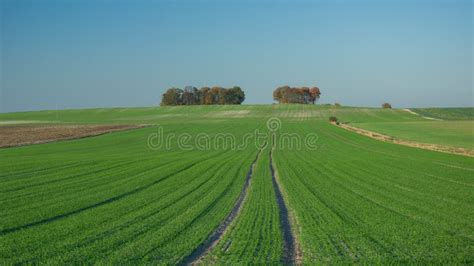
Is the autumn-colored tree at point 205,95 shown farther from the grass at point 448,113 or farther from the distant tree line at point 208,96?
the grass at point 448,113

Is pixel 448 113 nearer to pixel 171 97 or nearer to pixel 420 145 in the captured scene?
pixel 420 145

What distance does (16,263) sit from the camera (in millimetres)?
10133

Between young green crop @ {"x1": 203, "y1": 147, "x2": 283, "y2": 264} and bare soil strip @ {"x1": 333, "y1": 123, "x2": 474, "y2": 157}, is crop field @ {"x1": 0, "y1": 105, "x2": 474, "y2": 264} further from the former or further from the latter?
bare soil strip @ {"x1": 333, "y1": 123, "x2": 474, "y2": 157}

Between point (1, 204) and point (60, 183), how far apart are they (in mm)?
5319

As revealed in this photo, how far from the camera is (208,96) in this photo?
186625 millimetres

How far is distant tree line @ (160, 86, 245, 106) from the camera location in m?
182

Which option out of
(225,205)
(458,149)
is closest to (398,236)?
(225,205)

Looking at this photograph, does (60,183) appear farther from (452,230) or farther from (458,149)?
(458,149)

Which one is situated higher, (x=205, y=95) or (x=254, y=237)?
(x=205, y=95)

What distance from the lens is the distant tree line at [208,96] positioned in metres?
182

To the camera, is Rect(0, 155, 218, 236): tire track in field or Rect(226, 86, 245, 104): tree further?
Rect(226, 86, 245, 104): tree

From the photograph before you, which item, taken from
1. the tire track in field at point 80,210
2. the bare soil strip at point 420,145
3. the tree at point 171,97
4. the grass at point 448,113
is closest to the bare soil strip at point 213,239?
the tire track in field at point 80,210

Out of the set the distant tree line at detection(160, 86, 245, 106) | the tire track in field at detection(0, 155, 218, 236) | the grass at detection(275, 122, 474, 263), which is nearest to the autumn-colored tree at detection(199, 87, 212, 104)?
the distant tree line at detection(160, 86, 245, 106)

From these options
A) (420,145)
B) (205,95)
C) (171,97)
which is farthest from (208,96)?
(420,145)
